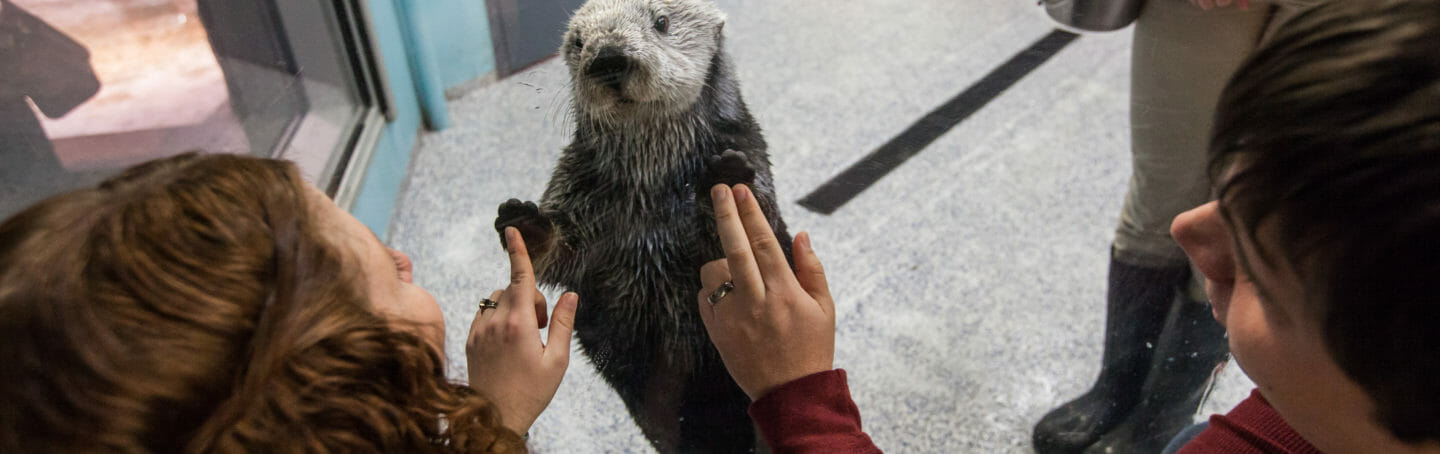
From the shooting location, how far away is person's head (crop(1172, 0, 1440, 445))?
40 cm

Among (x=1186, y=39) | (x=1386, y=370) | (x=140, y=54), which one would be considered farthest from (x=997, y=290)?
(x=140, y=54)

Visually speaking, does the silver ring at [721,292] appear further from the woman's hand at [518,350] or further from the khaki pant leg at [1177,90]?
the khaki pant leg at [1177,90]

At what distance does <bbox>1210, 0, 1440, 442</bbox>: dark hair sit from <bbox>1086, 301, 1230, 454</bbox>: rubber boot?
553 mm

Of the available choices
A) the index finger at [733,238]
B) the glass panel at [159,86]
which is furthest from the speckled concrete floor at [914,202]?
the glass panel at [159,86]

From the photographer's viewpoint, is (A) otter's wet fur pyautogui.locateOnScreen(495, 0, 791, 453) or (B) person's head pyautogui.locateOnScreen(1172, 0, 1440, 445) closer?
(B) person's head pyautogui.locateOnScreen(1172, 0, 1440, 445)

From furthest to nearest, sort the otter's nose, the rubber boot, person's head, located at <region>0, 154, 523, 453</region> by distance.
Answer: the rubber boot
the otter's nose
person's head, located at <region>0, 154, 523, 453</region>

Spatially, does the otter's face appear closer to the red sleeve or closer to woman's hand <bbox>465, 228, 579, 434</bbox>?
woman's hand <bbox>465, 228, 579, 434</bbox>

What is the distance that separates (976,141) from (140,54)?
104cm

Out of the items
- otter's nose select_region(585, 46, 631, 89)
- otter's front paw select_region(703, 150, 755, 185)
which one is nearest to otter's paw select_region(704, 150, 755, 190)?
otter's front paw select_region(703, 150, 755, 185)

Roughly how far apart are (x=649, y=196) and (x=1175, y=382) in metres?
0.89

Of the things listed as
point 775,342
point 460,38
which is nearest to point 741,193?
point 775,342

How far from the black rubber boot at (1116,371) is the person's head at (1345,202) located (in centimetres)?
51

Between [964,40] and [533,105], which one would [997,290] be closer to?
[964,40]

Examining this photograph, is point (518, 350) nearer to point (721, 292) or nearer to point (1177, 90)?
point (721, 292)
